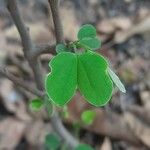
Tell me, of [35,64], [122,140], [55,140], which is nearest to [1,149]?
[55,140]

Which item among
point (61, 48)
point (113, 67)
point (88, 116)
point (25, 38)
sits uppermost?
point (61, 48)

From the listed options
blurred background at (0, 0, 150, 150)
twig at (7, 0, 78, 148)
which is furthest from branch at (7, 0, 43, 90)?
blurred background at (0, 0, 150, 150)

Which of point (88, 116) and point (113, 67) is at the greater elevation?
point (88, 116)

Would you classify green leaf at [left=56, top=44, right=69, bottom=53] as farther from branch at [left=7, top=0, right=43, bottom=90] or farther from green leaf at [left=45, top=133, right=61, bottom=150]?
green leaf at [left=45, top=133, right=61, bottom=150]

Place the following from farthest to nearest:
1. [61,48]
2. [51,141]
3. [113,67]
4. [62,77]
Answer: [113,67] < [51,141] < [61,48] < [62,77]

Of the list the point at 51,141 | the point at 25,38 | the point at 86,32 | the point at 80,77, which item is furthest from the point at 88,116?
the point at 80,77

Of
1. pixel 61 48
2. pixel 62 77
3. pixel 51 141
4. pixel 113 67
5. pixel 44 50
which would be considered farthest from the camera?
Answer: pixel 113 67

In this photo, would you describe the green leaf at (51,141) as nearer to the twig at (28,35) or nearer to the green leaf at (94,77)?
the twig at (28,35)

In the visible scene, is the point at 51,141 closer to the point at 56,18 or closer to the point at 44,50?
the point at 44,50
